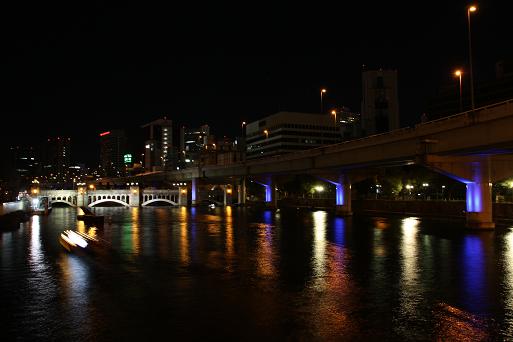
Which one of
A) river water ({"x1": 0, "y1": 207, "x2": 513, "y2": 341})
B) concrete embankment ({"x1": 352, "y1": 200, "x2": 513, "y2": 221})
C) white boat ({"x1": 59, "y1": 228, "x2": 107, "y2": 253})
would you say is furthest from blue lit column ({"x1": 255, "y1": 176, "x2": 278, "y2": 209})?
white boat ({"x1": 59, "y1": 228, "x2": 107, "y2": 253})

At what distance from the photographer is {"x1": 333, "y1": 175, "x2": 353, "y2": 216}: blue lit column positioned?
91.1 meters

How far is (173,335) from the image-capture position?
16.8 m

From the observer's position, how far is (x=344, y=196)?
92.4 metres

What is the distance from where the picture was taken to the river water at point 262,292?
1739cm

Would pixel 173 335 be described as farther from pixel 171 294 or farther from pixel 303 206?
pixel 303 206

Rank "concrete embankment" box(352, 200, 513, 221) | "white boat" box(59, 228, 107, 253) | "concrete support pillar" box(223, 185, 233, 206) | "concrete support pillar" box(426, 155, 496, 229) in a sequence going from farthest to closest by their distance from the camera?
1. "concrete support pillar" box(223, 185, 233, 206)
2. "concrete embankment" box(352, 200, 513, 221)
3. "concrete support pillar" box(426, 155, 496, 229)
4. "white boat" box(59, 228, 107, 253)

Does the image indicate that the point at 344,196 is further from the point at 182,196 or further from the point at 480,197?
the point at 182,196

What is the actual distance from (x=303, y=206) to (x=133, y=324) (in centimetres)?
11474

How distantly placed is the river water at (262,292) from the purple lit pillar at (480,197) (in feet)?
36.2

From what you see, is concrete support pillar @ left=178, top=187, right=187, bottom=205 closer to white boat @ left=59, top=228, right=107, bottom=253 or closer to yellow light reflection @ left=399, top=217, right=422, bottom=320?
white boat @ left=59, top=228, right=107, bottom=253

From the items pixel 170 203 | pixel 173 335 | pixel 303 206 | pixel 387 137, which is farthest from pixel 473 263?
pixel 170 203

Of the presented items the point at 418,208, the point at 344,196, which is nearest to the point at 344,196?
the point at 344,196

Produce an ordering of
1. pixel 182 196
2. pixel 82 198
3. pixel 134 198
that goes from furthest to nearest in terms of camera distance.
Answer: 1. pixel 182 196
2. pixel 134 198
3. pixel 82 198

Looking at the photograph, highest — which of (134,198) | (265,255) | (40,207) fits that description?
(134,198)
